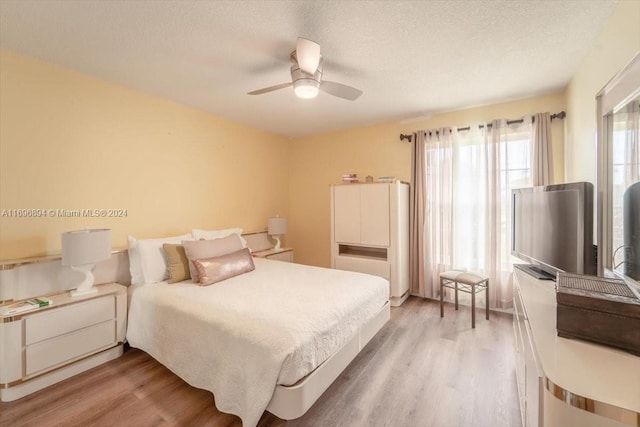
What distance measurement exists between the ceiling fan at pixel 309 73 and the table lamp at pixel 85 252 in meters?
2.03

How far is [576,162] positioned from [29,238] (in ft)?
16.1

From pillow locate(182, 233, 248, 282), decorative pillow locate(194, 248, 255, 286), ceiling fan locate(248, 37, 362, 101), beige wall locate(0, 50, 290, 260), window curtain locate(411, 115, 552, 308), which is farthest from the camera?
window curtain locate(411, 115, 552, 308)

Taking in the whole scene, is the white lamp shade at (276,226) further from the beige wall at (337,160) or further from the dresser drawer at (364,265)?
the dresser drawer at (364,265)

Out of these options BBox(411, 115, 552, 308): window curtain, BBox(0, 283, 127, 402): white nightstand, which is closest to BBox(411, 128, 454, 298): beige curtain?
BBox(411, 115, 552, 308): window curtain

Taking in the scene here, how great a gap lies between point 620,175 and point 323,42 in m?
2.02

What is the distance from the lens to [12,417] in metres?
1.69

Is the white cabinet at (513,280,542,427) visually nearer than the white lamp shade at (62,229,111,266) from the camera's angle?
Yes

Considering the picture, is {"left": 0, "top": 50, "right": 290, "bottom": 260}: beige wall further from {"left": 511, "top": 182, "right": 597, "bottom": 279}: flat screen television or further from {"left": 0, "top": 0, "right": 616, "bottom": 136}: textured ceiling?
{"left": 511, "top": 182, "right": 597, "bottom": 279}: flat screen television

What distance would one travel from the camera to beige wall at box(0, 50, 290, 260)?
2158 mm

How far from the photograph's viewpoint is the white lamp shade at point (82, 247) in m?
2.09

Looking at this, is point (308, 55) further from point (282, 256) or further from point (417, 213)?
point (282, 256)

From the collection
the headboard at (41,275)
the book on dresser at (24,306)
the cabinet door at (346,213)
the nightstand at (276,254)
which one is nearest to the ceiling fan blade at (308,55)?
the cabinet door at (346,213)

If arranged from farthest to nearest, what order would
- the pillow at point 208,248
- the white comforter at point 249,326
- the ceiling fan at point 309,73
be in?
the pillow at point 208,248, the ceiling fan at point 309,73, the white comforter at point 249,326

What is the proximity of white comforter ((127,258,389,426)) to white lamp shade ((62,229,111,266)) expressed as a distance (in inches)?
19.5
